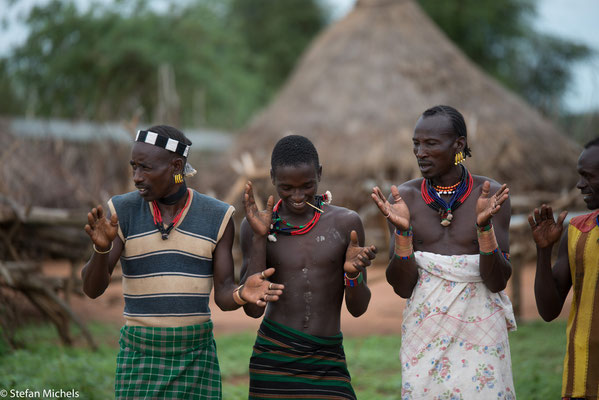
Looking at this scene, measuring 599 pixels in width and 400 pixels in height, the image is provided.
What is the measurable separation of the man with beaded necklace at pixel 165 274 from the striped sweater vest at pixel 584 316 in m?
1.38

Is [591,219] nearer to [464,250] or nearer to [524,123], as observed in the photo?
[464,250]

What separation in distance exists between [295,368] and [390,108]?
32.6 ft

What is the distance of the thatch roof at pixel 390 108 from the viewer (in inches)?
468

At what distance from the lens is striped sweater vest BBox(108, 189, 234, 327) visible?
9.04 feet

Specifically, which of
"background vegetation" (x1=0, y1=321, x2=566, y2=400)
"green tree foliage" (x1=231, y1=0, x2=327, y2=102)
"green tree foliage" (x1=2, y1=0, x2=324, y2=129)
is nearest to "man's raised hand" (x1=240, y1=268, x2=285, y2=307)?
"background vegetation" (x1=0, y1=321, x2=566, y2=400)

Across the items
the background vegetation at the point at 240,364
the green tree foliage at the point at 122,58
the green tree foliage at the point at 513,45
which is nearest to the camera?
the background vegetation at the point at 240,364

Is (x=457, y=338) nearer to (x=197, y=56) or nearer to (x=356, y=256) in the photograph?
(x=356, y=256)

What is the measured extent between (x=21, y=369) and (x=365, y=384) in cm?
268

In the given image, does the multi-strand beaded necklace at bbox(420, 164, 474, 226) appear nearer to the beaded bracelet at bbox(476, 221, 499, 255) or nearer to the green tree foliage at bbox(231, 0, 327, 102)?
the beaded bracelet at bbox(476, 221, 499, 255)

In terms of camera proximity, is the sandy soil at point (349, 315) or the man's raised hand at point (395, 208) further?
the sandy soil at point (349, 315)

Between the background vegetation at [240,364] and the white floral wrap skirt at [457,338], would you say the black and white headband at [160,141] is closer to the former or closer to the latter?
the white floral wrap skirt at [457,338]

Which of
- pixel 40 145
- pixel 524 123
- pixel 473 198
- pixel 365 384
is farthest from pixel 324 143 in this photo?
pixel 473 198

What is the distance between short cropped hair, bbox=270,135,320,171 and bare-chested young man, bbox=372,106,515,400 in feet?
1.19

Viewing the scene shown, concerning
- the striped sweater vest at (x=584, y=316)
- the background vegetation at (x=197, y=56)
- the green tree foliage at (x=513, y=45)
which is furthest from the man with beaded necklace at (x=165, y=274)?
the green tree foliage at (x=513, y=45)
